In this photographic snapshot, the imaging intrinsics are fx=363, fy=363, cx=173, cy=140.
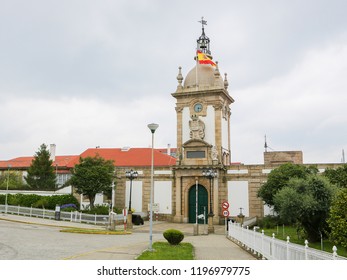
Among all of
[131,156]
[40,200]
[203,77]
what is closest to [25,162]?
[131,156]

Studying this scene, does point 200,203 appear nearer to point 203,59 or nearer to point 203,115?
point 203,115

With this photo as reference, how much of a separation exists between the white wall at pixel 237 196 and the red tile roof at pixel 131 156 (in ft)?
52.2

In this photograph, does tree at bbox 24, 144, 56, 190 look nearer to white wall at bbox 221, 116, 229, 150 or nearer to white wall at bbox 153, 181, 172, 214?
white wall at bbox 153, 181, 172, 214

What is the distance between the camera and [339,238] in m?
12.8

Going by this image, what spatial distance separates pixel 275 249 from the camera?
11938 millimetres

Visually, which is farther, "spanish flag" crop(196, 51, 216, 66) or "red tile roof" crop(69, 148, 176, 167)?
"red tile roof" crop(69, 148, 176, 167)

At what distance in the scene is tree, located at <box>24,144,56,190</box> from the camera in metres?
50.8

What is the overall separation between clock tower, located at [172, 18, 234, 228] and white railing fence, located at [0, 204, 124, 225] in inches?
285

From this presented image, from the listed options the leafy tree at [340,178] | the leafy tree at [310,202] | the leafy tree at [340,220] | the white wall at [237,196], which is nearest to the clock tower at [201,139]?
the white wall at [237,196]

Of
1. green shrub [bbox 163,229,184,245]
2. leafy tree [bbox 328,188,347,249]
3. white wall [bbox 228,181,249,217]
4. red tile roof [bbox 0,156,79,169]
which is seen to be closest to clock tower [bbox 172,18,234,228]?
white wall [bbox 228,181,249,217]

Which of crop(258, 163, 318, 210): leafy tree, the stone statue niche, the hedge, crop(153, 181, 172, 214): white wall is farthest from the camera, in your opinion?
crop(153, 181, 172, 214): white wall

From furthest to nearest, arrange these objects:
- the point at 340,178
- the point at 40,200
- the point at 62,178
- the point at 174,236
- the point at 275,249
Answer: the point at 62,178 → the point at 40,200 → the point at 340,178 → the point at 174,236 → the point at 275,249

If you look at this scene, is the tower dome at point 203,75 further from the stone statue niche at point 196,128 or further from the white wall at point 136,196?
the white wall at point 136,196

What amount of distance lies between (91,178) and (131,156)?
2175 cm
